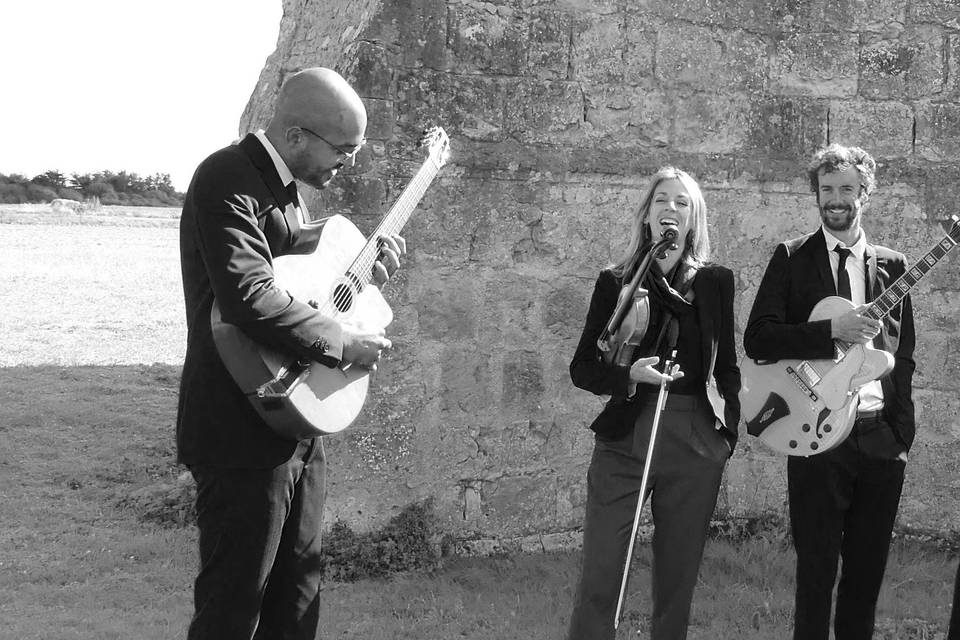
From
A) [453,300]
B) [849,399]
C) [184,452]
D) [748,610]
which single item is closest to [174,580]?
[453,300]

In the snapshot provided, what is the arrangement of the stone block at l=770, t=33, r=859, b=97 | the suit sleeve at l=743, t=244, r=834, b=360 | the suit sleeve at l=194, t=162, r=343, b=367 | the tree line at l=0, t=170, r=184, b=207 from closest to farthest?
the suit sleeve at l=194, t=162, r=343, b=367, the suit sleeve at l=743, t=244, r=834, b=360, the stone block at l=770, t=33, r=859, b=97, the tree line at l=0, t=170, r=184, b=207

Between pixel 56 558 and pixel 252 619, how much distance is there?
111 inches

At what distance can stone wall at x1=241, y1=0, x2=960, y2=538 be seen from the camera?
533 cm

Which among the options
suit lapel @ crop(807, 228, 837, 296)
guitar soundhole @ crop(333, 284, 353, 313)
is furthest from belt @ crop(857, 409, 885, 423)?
guitar soundhole @ crop(333, 284, 353, 313)

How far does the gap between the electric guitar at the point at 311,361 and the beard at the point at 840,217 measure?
171 centimetres

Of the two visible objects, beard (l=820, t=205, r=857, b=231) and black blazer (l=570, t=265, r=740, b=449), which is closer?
black blazer (l=570, t=265, r=740, b=449)

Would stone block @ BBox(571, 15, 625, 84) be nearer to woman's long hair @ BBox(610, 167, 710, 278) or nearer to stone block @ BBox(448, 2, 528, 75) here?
stone block @ BBox(448, 2, 528, 75)

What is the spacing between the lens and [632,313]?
3650mm

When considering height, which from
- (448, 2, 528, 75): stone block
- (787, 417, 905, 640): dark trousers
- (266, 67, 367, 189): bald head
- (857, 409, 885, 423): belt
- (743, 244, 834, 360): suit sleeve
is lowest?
(787, 417, 905, 640): dark trousers

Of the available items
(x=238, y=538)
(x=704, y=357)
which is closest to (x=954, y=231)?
(x=704, y=357)

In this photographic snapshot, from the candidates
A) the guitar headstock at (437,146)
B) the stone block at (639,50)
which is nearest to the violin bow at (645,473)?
the guitar headstock at (437,146)

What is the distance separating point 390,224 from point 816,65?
3.29 metres

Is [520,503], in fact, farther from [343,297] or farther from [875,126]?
[875,126]

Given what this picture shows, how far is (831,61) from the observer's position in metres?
5.85
